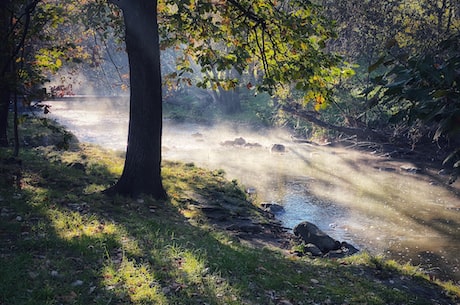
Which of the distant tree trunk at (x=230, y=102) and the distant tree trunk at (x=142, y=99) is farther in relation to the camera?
the distant tree trunk at (x=230, y=102)

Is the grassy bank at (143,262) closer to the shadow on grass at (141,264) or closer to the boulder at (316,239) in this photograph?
the shadow on grass at (141,264)

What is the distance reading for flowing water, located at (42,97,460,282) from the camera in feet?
42.1

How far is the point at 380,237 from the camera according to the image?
13.2 metres

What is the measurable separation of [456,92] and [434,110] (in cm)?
31

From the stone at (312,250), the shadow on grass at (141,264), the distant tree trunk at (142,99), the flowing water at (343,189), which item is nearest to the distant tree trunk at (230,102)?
the flowing water at (343,189)

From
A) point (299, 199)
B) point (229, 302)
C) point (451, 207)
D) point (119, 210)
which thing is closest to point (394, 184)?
point (451, 207)

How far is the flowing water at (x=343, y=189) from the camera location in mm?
12844

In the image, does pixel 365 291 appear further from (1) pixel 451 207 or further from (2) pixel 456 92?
(1) pixel 451 207

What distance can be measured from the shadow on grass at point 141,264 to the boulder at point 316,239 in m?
1.96

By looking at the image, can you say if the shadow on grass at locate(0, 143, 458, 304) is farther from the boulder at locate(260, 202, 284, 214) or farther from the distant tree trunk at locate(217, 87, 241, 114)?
the distant tree trunk at locate(217, 87, 241, 114)

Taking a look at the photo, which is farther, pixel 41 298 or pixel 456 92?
pixel 41 298

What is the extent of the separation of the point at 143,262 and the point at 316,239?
589cm

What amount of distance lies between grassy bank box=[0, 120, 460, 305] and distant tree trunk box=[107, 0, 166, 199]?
559mm

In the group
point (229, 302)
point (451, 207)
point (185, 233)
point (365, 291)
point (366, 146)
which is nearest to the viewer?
point (229, 302)
